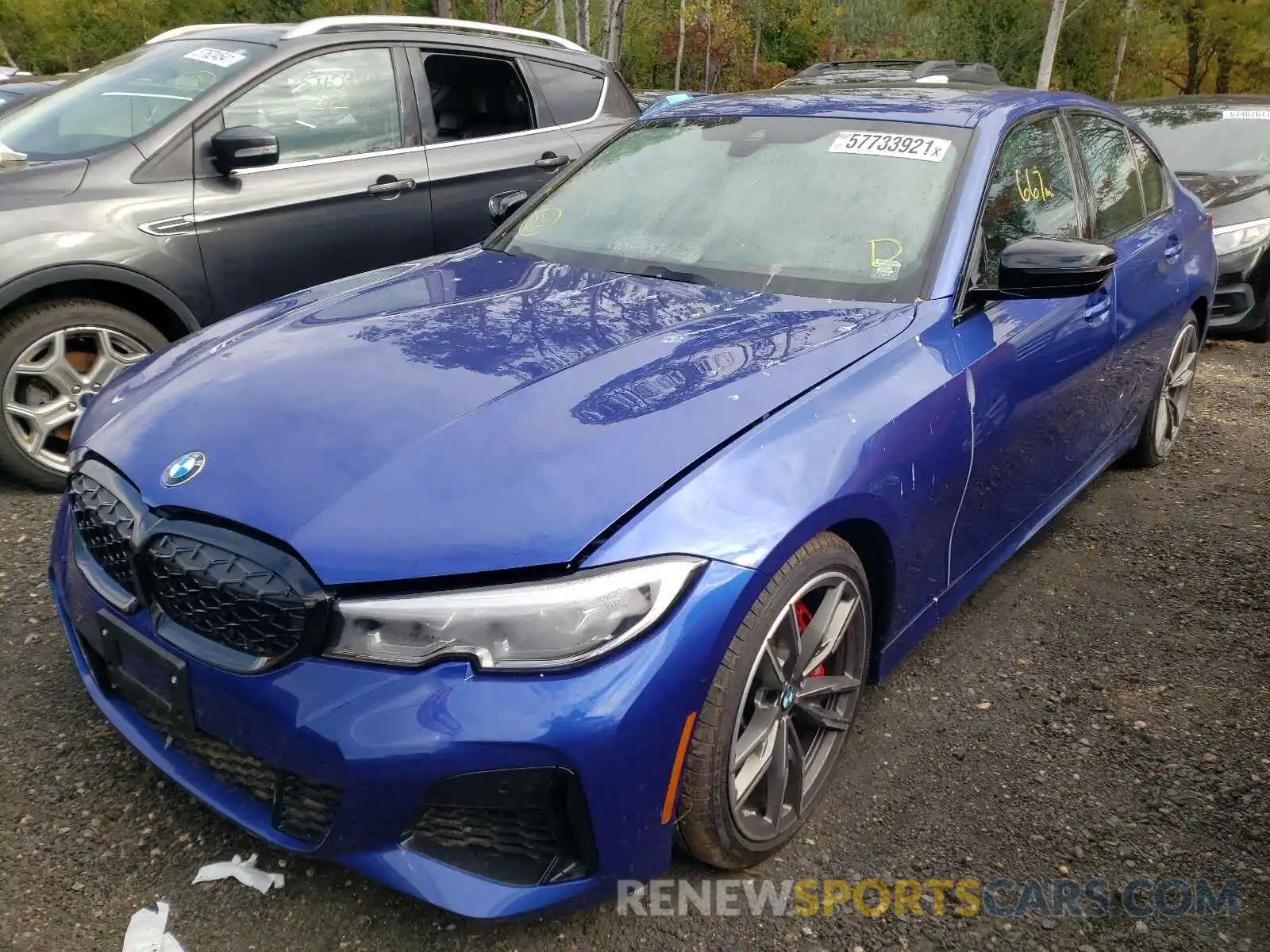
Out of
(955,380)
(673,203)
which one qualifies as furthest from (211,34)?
(955,380)

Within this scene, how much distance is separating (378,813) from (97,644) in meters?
0.82

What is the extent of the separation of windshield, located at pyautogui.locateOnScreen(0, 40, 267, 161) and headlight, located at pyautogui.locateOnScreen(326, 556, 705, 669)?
3125mm

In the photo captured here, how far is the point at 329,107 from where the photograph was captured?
445 centimetres

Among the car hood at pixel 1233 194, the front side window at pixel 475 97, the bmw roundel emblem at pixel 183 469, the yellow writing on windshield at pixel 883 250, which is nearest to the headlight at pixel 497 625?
the bmw roundel emblem at pixel 183 469

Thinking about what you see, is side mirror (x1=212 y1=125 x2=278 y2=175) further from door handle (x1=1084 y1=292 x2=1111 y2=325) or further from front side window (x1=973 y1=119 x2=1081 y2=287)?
door handle (x1=1084 y1=292 x2=1111 y2=325)

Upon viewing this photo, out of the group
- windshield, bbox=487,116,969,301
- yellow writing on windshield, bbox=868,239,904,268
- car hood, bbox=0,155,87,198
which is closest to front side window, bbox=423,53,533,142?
car hood, bbox=0,155,87,198

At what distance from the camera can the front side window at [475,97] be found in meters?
4.84

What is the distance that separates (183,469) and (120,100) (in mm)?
3095

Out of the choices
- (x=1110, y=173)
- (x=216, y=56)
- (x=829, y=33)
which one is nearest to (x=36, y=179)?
(x=216, y=56)

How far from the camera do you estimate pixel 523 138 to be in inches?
204

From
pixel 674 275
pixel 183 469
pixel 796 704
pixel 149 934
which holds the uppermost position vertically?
pixel 674 275

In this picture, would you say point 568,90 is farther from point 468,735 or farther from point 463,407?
point 468,735

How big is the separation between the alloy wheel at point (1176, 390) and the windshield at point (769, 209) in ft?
6.74

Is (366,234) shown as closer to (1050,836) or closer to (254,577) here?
(254,577)
